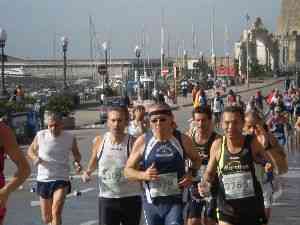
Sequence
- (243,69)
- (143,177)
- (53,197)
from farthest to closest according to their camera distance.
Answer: (243,69), (53,197), (143,177)

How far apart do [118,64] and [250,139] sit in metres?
176

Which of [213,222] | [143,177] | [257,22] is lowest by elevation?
[213,222]

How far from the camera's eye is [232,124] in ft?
25.2

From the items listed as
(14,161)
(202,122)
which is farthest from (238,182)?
(14,161)

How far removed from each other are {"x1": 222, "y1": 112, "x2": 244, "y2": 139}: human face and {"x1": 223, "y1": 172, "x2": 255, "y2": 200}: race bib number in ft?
1.17

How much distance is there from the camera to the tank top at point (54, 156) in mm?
10602

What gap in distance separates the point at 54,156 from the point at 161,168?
11.1 ft

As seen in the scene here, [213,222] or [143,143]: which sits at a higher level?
[143,143]

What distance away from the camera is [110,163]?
8.52 metres

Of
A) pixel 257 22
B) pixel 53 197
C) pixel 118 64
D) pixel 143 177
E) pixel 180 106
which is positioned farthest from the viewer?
pixel 118 64

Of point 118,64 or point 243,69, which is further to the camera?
point 118,64

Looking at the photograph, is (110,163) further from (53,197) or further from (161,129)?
(53,197)

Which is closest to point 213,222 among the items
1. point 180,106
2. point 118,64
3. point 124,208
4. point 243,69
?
point 124,208

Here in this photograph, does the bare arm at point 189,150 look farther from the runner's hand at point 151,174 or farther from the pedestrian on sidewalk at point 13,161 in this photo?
the pedestrian on sidewalk at point 13,161
